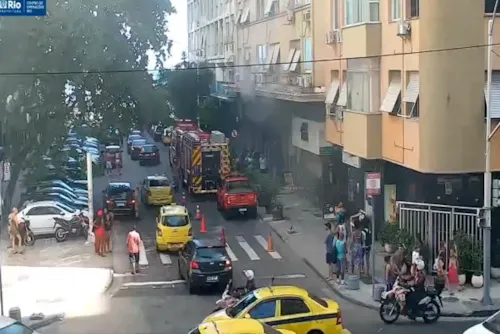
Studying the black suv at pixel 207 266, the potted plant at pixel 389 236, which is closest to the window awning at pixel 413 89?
the potted plant at pixel 389 236

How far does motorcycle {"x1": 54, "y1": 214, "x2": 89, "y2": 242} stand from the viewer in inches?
1241

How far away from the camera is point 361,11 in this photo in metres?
28.8

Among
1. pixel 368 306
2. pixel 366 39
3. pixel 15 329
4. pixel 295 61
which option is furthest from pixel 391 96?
pixel 15 329

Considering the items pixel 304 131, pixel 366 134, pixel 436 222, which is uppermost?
pixel 366 134

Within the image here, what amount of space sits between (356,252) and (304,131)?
16.5 m

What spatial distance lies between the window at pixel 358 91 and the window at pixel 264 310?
12.6 metres

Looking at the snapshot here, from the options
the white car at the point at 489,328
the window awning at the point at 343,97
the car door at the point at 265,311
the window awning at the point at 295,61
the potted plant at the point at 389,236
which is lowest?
the potted plant at the point at 389,236

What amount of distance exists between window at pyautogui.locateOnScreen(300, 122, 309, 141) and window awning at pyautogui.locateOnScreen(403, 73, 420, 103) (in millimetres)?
14834

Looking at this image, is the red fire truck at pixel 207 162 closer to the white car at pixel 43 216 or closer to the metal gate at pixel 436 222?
the white car at pixel 43 216

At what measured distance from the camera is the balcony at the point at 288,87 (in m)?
36.6

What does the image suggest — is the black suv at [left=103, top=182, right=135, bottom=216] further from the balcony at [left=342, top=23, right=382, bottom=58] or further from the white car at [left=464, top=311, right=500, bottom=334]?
the white car at [left=464, top=311, right=500, bottom=334]

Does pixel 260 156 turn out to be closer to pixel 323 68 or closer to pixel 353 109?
pixel 323 68

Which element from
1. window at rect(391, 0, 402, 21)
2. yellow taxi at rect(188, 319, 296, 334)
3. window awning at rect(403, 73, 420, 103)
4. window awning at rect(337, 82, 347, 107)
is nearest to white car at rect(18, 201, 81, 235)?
window awning at rect(337, 82, 347, 107)

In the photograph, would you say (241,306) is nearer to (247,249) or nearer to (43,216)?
(247,249)
